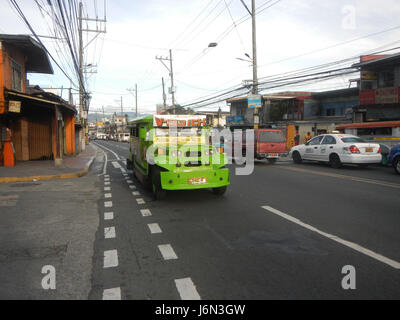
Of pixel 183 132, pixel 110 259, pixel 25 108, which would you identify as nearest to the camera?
pixel 110 259

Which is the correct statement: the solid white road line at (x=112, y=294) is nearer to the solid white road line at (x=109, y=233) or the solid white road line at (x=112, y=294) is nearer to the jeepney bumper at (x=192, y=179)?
the solid white road line at (x=109, y=233)

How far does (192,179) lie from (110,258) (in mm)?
3515

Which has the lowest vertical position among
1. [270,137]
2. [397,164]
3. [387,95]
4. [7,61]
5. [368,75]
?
[397,164]

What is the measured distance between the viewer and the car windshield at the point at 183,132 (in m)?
8.82

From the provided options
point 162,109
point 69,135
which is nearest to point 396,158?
point 69,135

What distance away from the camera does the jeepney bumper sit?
24.8 feet

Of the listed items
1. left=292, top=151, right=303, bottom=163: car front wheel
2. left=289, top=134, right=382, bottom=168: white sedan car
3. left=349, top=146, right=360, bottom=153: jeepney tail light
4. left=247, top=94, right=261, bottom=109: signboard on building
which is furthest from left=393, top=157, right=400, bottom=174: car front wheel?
left=247, top=94, right=261, bottom=109: signboard on building

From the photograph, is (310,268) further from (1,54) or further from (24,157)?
(24,157)

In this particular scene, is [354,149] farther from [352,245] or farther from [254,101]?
[352,245]

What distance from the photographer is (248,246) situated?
481 centimetres

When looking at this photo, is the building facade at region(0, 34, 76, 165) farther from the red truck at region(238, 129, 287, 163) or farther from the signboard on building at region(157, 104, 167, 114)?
the signboard on building at region(157, 104, 167, 114)

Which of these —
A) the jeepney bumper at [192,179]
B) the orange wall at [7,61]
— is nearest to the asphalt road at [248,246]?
the jeepney bumper at [192,179]

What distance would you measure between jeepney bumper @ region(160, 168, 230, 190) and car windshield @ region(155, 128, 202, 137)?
1.62 metres
